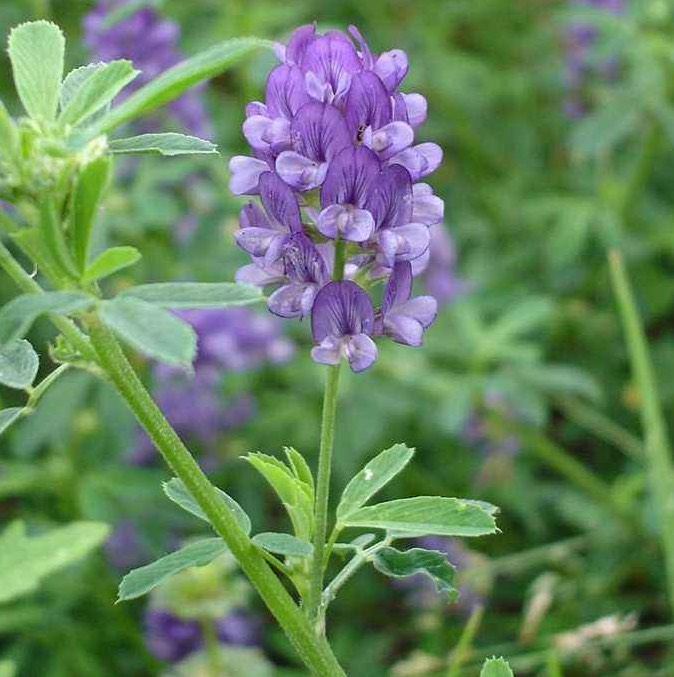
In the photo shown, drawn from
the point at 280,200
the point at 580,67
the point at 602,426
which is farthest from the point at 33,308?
the point at 580,67

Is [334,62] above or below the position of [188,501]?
above

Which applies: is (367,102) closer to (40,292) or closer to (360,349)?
(360,349)

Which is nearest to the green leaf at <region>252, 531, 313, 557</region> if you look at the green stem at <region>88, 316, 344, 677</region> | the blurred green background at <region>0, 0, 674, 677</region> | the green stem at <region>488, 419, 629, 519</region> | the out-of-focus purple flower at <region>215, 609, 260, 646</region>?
the green stem at <region>88, 316, 344, 677</region>

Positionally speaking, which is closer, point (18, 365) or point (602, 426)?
point (18, 365)

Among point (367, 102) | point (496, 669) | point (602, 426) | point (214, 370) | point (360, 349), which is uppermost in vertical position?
point (367, 102)

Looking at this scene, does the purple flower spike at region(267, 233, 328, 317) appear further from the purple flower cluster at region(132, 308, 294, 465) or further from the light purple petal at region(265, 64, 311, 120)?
the purple flower cluster at region(132, 308, 294, 465)

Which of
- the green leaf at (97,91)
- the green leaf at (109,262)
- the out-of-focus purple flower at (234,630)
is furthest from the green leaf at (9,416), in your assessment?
the out-of-focus purple flower at (234,630)

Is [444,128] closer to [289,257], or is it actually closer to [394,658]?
[394,658]

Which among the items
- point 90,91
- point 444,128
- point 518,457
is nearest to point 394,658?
point 518,457
